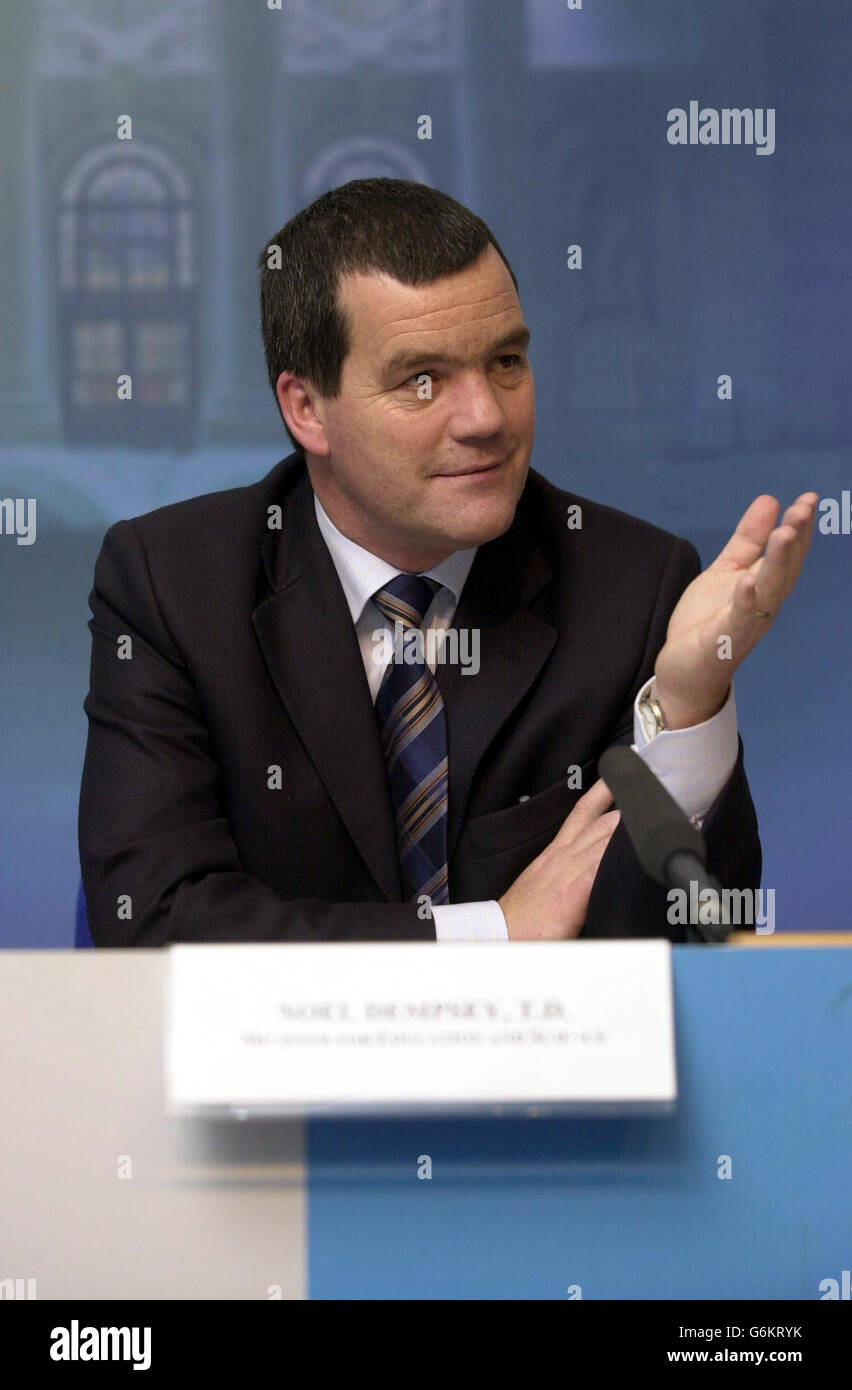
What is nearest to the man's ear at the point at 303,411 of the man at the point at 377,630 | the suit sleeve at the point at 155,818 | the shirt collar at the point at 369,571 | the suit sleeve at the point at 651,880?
the man at the point at 377,630

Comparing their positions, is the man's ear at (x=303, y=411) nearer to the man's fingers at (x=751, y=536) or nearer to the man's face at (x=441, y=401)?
the man's face at (x=441, y=401)

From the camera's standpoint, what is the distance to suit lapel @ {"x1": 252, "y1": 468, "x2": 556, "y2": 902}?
1787 mm

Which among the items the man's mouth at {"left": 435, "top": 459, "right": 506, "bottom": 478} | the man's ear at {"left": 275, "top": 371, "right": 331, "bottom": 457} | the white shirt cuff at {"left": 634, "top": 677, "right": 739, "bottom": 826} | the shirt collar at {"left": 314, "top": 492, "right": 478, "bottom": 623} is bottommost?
the white shirt cuff at {"left": 634, "top": 677, "right": 739, "bottom": 826}

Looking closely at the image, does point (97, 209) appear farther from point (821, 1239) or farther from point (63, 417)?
point (821, 1239)

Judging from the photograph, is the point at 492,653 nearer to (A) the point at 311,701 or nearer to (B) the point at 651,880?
(A) the point at 311,701

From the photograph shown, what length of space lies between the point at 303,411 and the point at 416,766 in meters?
0.43

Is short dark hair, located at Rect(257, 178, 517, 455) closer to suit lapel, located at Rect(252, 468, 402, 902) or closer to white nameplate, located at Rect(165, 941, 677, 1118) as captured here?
suit lapel, located at Rect(252, 468, 402, 902)

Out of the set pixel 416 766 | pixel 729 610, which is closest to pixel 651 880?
pixel 729 610

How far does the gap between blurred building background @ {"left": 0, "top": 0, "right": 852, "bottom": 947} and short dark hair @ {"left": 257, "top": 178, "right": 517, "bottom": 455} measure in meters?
1.10

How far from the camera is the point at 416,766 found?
1.83 metres

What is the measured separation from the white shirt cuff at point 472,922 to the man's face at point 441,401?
401 millimetres

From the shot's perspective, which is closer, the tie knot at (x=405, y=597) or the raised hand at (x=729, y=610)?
the raised hand at (x=729, y=610)

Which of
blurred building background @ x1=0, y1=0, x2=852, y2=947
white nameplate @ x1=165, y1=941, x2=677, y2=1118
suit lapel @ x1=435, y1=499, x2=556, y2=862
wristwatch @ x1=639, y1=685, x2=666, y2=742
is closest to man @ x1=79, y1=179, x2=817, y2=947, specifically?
suit lapel @ x1=435, y1=499, x2=556, y2=862

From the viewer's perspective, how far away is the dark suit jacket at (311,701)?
1.75 meters
